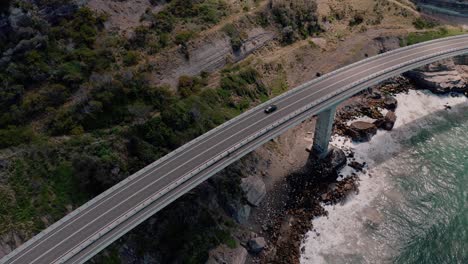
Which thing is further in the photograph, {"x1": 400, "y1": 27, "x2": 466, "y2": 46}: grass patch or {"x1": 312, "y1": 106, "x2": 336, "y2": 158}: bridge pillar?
{"x1": 400, "y1": 27, "x2": 466, "y2": 46}: grass patch

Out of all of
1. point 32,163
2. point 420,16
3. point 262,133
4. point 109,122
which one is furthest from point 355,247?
point 420,16

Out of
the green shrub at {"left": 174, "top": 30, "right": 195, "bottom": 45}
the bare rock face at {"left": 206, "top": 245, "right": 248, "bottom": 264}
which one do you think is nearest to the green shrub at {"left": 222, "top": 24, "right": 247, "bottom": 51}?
the green shrub at {"left": 174, "top": 30, "right": 195, "bottom": 45}

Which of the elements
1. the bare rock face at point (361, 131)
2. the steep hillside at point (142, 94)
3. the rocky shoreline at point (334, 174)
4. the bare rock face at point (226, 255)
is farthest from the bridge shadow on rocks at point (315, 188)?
the steep hillside at point (142, 94)

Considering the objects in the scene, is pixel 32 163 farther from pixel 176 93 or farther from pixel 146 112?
Answer: pixel 176 93

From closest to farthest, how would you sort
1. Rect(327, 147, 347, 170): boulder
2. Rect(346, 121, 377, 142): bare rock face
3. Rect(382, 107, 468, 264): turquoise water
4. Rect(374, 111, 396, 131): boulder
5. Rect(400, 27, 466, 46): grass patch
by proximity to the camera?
Rect(382, 107, 468, 264): turquoise water < Rect(327, 147, 347, 170): boulder < Rect(346, 121, 377, 142): bare rock face < Rect(374, 111, 396, 131): boulder < Rect(400, 27, 466, 46): grass patch

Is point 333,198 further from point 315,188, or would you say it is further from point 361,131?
point 361,131

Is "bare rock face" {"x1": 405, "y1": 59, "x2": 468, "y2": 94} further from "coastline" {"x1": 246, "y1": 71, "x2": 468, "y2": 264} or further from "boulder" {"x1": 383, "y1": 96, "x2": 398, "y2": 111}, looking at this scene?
"boulder" {"x1": 383, "y1": 96, "x2": 398, "y2": 111}

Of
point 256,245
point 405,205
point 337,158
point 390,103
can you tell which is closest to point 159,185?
point 256,245
